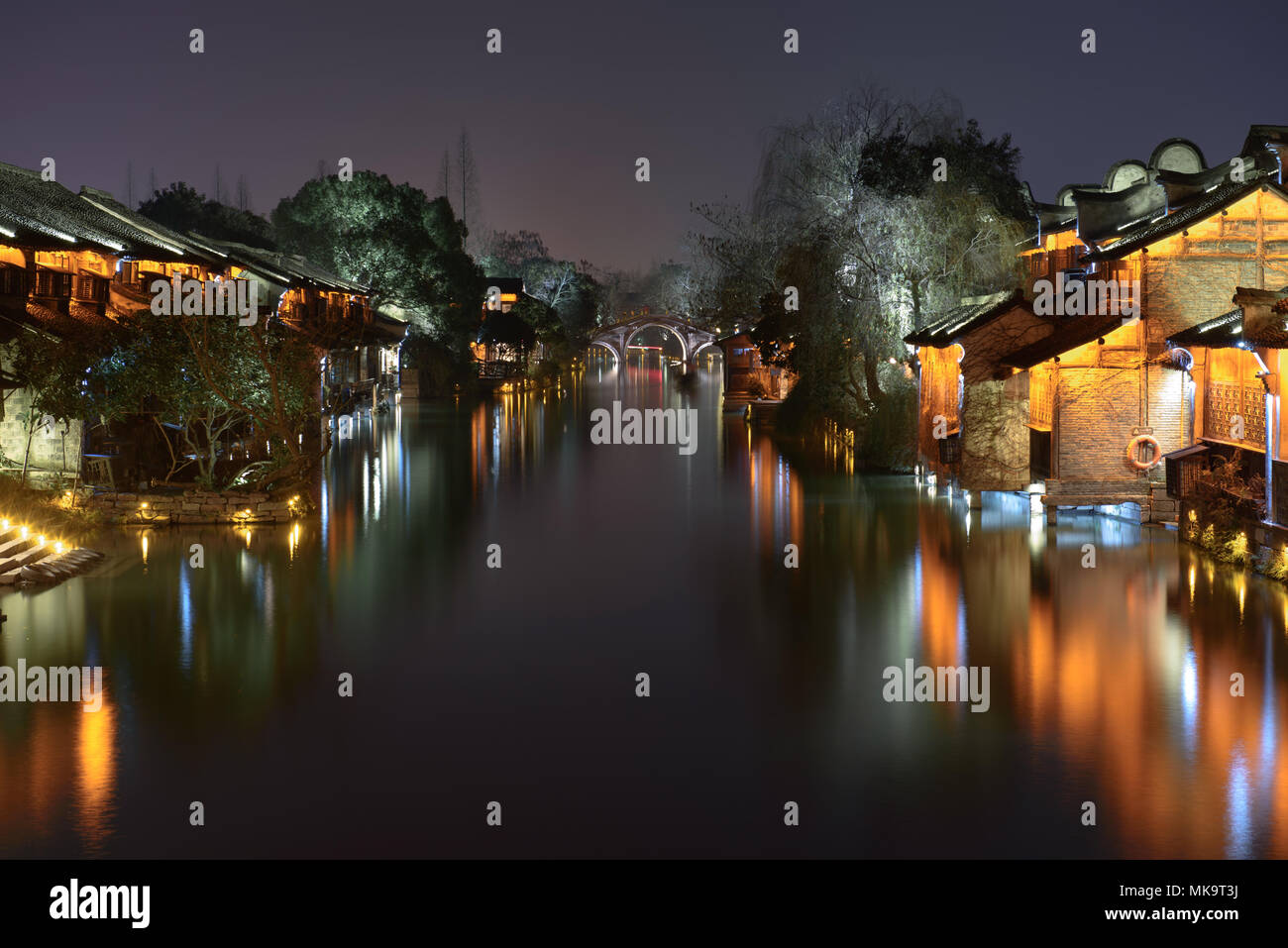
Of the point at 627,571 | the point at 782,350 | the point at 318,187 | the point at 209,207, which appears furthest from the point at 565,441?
the point at 209,207

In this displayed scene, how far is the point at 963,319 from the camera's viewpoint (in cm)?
3023

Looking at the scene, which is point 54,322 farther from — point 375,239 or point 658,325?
point 658,325

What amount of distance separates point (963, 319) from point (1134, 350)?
20.3ft

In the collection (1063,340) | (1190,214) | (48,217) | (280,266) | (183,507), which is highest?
(280,266)

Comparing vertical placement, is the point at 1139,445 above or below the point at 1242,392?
below

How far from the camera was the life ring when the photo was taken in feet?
79.7

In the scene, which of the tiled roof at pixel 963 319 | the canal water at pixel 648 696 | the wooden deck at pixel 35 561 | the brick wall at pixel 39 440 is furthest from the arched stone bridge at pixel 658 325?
the wooden deck at pixel 35 561

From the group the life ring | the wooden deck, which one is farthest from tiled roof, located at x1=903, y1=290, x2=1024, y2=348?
the wooden deck

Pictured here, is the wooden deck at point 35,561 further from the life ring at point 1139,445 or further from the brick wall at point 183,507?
the life ring at point 1139,445

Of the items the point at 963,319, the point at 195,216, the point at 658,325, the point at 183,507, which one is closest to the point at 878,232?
the point at 963,319

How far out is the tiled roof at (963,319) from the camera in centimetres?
2666

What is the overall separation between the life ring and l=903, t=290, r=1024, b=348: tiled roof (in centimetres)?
385

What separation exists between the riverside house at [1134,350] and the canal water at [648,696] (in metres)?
1.28

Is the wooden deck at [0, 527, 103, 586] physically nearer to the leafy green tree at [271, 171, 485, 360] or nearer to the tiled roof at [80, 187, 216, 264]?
the tiled roof at [80, 187, 216, 264]
